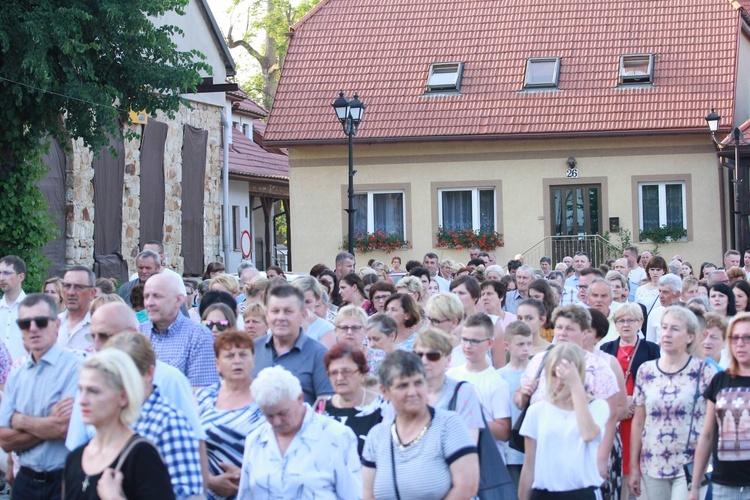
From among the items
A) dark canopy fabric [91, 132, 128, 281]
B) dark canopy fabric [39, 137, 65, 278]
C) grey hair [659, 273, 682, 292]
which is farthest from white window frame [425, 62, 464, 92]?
grey hair [659, 273, 682, 292]

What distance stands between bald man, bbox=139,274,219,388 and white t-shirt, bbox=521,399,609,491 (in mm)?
1957

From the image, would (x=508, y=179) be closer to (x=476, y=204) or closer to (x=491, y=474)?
(x=476, y=204)

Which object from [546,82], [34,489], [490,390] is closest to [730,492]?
[490,390]

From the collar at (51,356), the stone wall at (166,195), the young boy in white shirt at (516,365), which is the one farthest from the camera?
the stone wall at (166,195)

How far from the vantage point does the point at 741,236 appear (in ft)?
83.7

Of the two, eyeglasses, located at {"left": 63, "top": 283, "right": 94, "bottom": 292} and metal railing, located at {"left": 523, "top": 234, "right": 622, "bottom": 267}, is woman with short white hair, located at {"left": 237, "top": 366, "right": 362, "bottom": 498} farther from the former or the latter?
metal railing, located at {"left": 523, "top": 234, "right": 622, "bottom": 267}

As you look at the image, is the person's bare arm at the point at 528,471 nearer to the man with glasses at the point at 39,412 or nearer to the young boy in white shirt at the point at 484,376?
the young boy in white shirt at the point at 484,376

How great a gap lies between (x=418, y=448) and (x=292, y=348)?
1.76 metres

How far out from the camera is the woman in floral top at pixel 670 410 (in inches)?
296

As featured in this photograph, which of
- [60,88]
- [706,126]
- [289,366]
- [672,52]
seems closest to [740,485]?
[289,366]

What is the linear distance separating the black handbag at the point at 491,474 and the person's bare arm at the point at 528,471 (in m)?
0.72

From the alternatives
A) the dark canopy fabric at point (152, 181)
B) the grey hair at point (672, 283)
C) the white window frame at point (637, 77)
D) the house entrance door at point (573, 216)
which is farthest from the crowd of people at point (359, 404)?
the white window frame at point (637, 77)

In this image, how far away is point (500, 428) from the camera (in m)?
6.89

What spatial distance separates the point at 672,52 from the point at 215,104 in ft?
37.0
